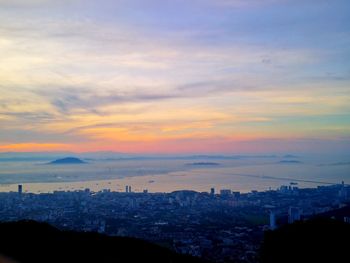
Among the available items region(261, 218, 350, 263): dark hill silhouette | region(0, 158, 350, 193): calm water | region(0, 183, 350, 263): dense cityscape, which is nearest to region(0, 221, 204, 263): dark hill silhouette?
region(261, 218, 350, 263): dark hill silhouette

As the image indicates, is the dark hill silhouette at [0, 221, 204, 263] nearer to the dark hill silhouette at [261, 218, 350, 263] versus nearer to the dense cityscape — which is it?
the dark hill silhouette at [261, 218, 350, 263]

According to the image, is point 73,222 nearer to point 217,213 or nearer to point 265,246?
point 217,213

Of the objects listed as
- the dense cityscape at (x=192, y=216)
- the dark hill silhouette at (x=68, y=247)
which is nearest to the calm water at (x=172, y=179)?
the dense cityscape at (x=192, y=216)

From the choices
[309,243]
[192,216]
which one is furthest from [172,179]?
[309,243]

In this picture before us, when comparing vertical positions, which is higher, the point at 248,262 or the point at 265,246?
the point at 265,246

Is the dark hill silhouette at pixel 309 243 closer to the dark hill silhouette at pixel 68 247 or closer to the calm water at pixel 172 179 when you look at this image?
the dark hill silhouette at pixel 68 247

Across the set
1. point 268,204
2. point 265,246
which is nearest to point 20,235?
point 265,246
